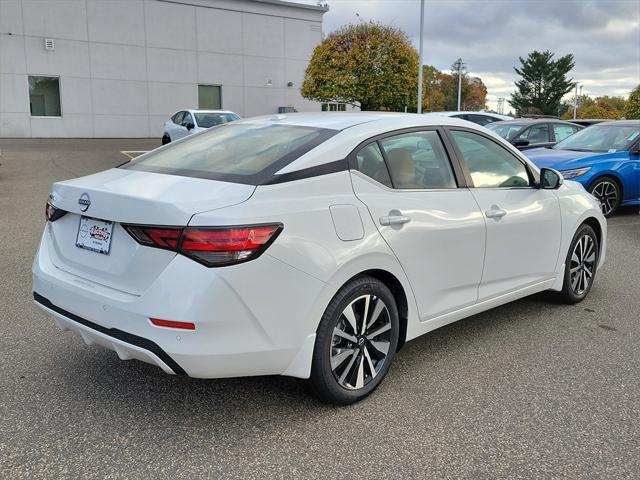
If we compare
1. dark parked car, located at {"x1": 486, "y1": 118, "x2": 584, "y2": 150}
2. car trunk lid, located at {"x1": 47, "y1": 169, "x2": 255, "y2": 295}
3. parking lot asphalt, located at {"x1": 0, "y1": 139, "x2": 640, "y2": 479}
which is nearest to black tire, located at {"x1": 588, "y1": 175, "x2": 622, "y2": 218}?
dark parked car, located at {"x1": 486, "y1": 118, "x2": 584, "y2": 150}

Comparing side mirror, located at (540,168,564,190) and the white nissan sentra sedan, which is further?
side mirror, located at (540,168,564,190)

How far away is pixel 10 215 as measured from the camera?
9.04 meters

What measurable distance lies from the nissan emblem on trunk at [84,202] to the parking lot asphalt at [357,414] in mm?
1079

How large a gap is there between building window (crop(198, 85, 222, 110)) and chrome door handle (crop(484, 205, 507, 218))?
31540mm

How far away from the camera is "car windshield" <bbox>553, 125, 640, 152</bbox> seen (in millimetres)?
9909

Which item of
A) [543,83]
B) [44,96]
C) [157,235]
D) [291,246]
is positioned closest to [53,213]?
[157,235]

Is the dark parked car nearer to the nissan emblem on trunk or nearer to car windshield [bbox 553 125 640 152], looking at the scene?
car windshield [bbox 553 125 640 152]

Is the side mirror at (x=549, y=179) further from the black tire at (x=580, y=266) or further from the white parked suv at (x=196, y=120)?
the white parked suv at (x=196, y=120)

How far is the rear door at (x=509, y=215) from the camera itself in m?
4.06

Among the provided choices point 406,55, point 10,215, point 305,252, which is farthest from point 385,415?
point 406,55

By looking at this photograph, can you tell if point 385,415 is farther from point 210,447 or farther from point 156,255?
point 156,255

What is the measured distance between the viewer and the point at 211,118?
1816 centimetres

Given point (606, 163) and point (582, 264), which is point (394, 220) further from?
point (606, 163)

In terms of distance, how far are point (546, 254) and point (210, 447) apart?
3007 mm
